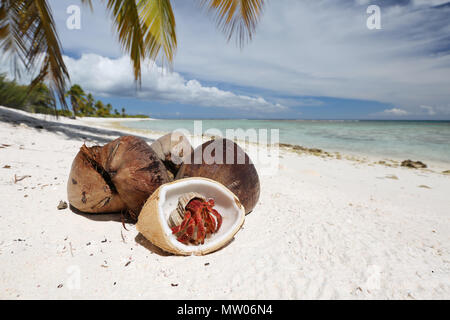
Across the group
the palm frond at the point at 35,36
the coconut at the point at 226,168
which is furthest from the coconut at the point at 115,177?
the palm frond at the point at 35,36

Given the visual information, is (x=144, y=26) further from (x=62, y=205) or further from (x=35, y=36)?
(x=62, y=205)

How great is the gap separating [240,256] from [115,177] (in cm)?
121

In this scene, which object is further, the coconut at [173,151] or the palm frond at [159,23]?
the palm frond at [159,23]

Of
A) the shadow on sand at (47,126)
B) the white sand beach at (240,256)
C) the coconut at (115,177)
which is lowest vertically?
the white sand beach at (240,256)

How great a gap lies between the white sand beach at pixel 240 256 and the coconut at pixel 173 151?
0.91 m

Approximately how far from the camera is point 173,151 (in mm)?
2859

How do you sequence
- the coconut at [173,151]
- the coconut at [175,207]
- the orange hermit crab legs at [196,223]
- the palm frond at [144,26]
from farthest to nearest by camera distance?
1. the palm frond at [144,26]
2. the coconut at [173,151]
3. the orange hermit crab legs at [196,223]
4. the coconut at [175,207]

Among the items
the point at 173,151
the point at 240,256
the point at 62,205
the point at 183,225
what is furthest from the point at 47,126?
the point at 240,256

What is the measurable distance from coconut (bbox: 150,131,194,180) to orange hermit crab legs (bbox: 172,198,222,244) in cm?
101

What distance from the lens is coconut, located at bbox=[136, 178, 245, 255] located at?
1.65 metres

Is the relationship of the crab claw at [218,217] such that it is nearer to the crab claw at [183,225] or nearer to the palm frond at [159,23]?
the crab claw at [183,225]

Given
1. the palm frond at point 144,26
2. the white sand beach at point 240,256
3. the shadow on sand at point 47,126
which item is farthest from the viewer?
the shadow on sand at point 47,126

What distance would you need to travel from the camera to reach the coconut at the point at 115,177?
77.7 inches

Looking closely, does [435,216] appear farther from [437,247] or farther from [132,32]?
[132,32]
